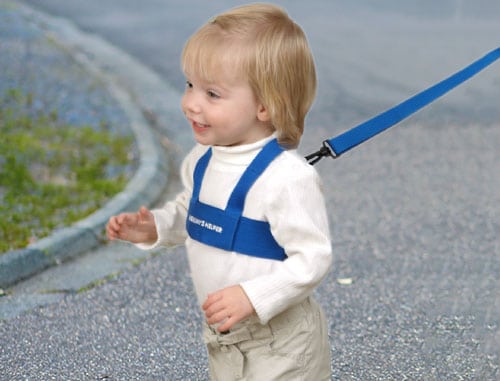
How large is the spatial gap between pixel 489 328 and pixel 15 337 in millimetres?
1929

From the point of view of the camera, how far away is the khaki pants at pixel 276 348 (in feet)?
8.75

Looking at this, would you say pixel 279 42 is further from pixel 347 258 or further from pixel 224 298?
pixel 347 258

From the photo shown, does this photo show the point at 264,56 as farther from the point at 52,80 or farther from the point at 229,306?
the point at 52,80

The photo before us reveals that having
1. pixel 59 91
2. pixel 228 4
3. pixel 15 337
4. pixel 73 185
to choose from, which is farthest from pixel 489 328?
pixel 228 4

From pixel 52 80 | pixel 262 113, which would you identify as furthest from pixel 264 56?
pixel 52 80

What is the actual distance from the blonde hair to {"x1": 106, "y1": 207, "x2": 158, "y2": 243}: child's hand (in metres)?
0.50

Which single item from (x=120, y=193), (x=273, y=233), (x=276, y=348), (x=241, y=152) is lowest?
(x=120, y=193)

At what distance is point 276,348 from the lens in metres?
2.68

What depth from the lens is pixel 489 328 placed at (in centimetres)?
421

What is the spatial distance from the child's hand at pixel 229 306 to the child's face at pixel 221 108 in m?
0.42

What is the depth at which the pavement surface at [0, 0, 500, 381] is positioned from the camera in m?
3.88

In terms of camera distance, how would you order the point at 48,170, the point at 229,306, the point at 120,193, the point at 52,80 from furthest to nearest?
the point at 52,80 < the point at 48,170 < the point at 120,193 < the point at 229,306

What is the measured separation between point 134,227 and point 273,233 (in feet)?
1.77

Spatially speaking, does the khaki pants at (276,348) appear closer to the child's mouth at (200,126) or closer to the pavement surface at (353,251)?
the child's mouth at (200,126)
